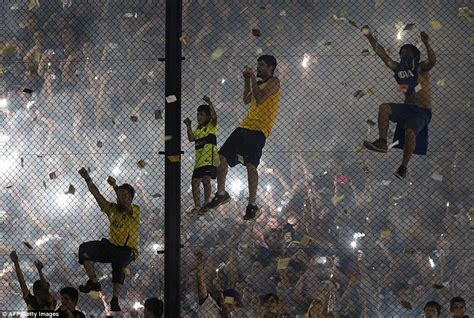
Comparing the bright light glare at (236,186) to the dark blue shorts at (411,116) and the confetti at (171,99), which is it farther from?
the confetti at (171,99)

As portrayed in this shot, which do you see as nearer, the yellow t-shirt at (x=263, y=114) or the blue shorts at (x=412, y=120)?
the blue shorts at (x=412, y=120)

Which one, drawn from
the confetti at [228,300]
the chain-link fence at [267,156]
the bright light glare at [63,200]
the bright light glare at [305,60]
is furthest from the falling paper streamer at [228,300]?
the bright light glare at [63,200]

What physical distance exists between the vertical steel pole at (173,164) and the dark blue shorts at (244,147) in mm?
838

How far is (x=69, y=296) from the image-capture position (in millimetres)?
5043

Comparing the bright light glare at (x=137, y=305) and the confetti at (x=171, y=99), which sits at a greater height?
the confetti at (x=171, y=99)

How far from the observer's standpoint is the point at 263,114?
5320 millimetres

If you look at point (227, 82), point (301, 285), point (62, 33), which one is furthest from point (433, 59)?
point (62, 33)

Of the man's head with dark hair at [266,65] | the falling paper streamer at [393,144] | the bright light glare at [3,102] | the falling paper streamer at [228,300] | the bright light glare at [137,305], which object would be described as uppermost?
the bright light glare at [3,102]

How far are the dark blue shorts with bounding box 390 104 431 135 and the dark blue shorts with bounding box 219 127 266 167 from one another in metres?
1.03

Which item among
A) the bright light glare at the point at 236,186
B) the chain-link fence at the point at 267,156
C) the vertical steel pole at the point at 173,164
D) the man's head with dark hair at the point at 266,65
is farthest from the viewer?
the bright light glare at the point at 236,186

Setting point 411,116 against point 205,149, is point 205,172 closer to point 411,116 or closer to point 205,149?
point 205,149

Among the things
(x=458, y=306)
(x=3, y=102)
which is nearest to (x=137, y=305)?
(x=458, y=306)

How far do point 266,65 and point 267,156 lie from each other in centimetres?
578

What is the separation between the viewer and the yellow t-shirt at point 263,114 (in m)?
5.30
